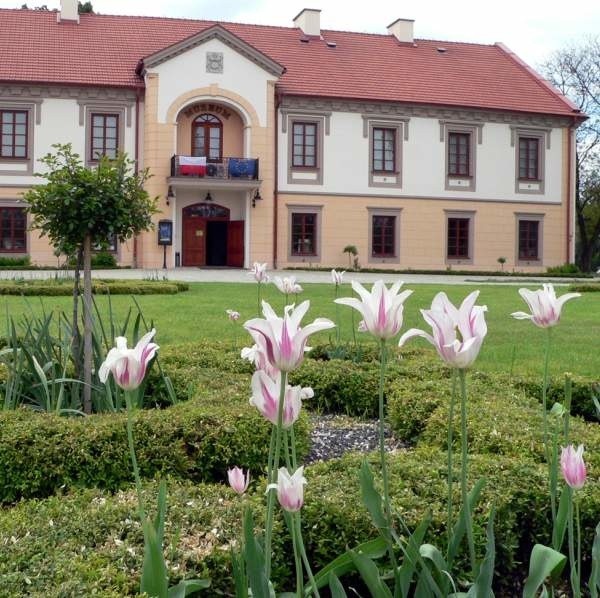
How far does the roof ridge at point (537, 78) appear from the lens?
35219 mm

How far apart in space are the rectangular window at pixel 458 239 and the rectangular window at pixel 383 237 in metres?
2.40

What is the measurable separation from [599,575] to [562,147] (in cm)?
3507

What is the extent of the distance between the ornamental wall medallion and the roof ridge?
14.0 metres

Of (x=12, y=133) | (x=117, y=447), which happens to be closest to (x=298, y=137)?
(x=12, y=133)

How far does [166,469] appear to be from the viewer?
4.14 meters

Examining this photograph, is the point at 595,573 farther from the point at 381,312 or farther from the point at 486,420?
the point at 486,420

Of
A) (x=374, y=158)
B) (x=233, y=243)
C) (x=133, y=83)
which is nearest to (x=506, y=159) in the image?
(x=374, y=158)

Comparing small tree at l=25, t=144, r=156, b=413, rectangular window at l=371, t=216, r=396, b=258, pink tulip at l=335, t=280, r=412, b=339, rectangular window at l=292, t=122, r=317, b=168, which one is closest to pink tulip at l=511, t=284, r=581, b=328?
pink tulip at l=335, t=280, r=412, b=339

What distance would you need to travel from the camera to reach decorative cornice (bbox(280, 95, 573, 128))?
105 ft

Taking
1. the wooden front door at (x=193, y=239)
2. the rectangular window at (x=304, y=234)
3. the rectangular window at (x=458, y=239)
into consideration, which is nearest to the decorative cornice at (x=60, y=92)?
the wooden front door at (x=193, y=239)

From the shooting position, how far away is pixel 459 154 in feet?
112

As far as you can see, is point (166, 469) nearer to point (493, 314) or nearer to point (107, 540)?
point (107, 540)

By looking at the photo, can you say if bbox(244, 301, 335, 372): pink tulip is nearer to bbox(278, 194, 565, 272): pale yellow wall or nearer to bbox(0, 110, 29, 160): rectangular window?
bbox(278, 194, 565, 272): pale yellow wall

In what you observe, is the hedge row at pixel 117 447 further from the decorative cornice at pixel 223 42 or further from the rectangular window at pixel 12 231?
the rectangular window at pixel 12 231
